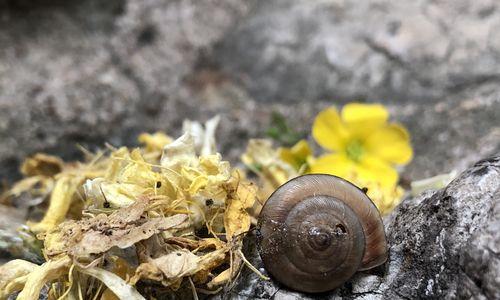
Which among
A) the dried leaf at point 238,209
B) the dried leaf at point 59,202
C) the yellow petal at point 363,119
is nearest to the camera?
the dried leaf at point 238,209

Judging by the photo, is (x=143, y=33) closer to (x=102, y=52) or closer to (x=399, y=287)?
(x=102, y=52)

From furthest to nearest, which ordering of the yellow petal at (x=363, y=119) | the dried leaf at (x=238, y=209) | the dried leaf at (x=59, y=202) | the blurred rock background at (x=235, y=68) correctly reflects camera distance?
the blurred rock background at (x=235, y=68) < the yellow petal at (x=363, y=119) < the dried leaf at (x=59, y=202) < the dried leaf at (x=238, y=209)

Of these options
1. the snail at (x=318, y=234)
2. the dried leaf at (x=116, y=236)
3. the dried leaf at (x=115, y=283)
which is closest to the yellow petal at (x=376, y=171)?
the snail at (x=318, y=234)

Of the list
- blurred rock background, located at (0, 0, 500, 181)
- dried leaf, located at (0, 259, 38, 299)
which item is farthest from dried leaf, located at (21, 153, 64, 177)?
dried leaf, located at (0, 259, 38, 299)

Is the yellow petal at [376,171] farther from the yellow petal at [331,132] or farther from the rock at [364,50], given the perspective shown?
the rock at [364,50]

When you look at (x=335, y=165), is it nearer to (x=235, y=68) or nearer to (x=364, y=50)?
(x=364, y=50)

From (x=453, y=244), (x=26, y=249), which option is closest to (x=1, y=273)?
(x=26, y=249)
